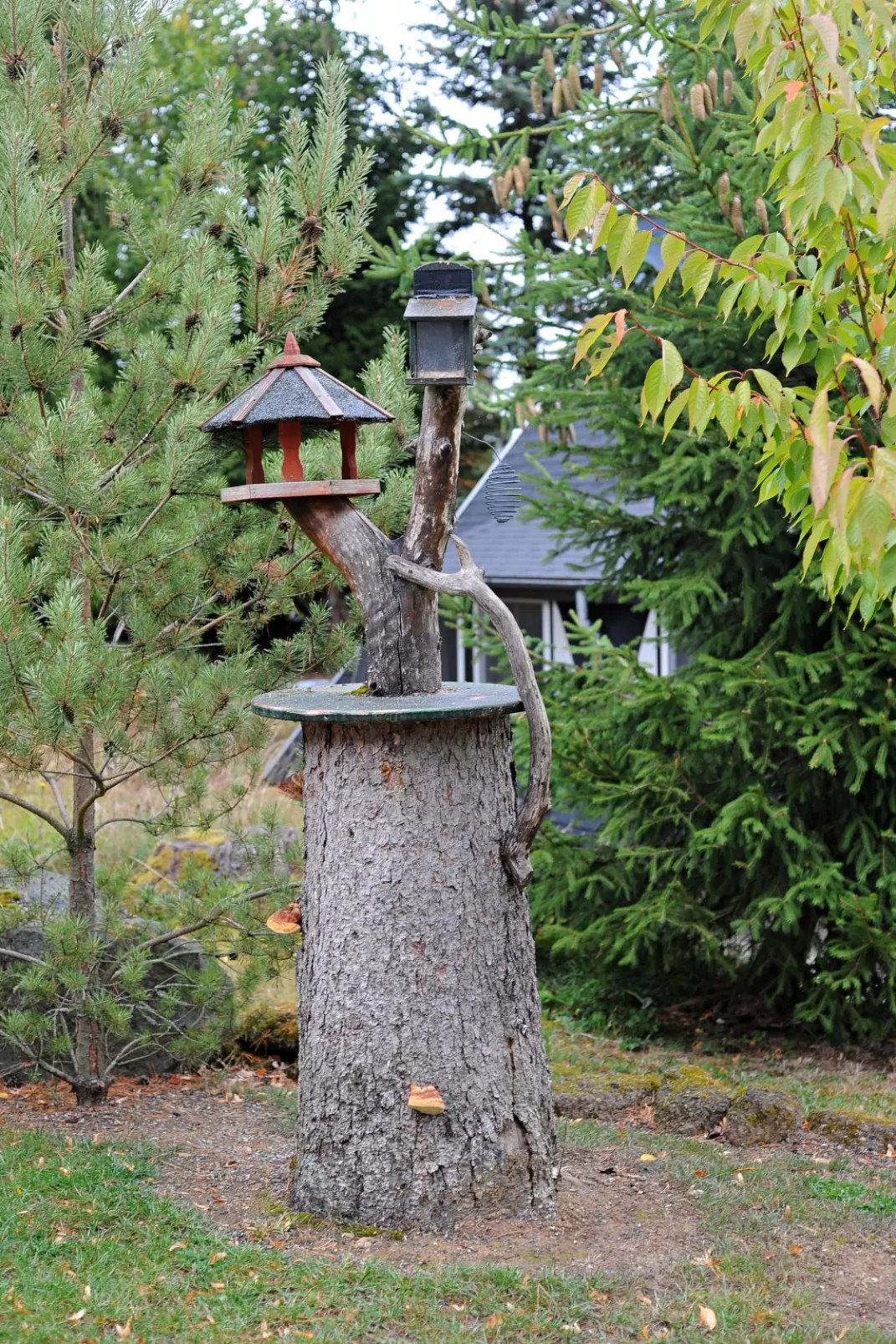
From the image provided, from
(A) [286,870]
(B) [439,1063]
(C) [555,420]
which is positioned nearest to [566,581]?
(C) [555,420]

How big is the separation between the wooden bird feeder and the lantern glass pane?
1.14 feet

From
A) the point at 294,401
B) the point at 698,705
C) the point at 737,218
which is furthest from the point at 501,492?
the point at 698,705

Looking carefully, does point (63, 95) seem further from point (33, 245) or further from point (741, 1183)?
point (741, 1183)

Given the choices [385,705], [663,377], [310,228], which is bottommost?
[385,705]

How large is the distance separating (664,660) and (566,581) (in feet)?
3.96

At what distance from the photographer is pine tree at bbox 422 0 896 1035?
6172 millimetres

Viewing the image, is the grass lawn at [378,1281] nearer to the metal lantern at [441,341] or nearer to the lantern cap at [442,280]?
the metal lantern at [441,341]

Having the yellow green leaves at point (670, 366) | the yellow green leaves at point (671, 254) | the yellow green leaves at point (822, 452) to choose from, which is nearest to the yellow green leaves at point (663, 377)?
the yellow green leaves at point (670, 366)

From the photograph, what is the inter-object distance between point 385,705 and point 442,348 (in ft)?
3.43

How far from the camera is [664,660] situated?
12555mm

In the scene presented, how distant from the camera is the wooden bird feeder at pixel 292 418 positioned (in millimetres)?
4027

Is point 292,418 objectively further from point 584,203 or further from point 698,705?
point 698,705

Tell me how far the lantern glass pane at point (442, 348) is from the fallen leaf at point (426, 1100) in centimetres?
206

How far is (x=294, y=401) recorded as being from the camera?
4.04 m
